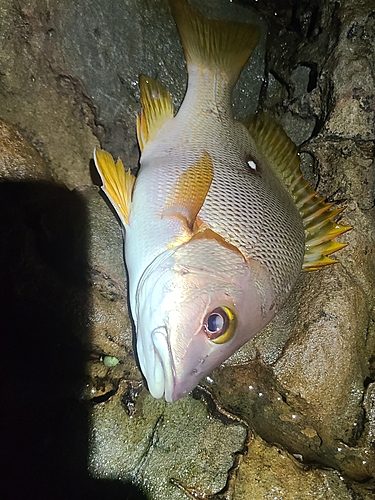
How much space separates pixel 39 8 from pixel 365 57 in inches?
72.3

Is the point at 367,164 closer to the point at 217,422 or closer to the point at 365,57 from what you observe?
the point at 365,57

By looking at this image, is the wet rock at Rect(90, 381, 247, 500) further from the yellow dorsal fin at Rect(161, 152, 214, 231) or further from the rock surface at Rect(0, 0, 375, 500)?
the yellow dorsal fin at Rect(161, 152, 214, 231)

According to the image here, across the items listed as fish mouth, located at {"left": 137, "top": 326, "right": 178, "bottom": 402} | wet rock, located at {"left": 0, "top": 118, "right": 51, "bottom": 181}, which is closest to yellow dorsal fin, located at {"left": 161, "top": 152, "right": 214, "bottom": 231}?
fish mouth, located at {"left": 137, "top": 326, "right": 178, "bottom": 402}

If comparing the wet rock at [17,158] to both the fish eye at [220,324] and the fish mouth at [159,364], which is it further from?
the fish eye at [220,324]

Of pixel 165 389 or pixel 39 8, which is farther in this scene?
pixel 39 8

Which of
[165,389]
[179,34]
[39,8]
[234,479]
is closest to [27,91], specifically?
[39,8]

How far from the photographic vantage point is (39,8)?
82.0 inches

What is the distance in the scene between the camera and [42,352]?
5.83 ft

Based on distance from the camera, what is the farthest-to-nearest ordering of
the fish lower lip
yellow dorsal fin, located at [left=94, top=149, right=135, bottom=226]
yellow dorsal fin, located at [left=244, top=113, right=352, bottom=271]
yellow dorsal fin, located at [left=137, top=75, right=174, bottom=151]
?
yellow dorsal fin, located at [left=137, top=75, right=174, bottom=151]
yellow dorsal fin, located at [left=244, top=113, right=352, bottom=271]
yellow dorsal fin, located at [left=94, top=149, right=135, bottom=226]
the fish lower lip

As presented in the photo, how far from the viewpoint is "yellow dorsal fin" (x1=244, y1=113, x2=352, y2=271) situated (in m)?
2.15

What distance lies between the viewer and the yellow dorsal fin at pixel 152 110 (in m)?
2.25

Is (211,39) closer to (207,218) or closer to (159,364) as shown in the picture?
(207,218)

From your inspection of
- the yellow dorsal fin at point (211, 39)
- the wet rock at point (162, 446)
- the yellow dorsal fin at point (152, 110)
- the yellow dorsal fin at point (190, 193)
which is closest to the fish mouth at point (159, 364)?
the wet rock at point (162, 446)

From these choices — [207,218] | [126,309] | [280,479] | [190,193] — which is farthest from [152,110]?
[280,479]
